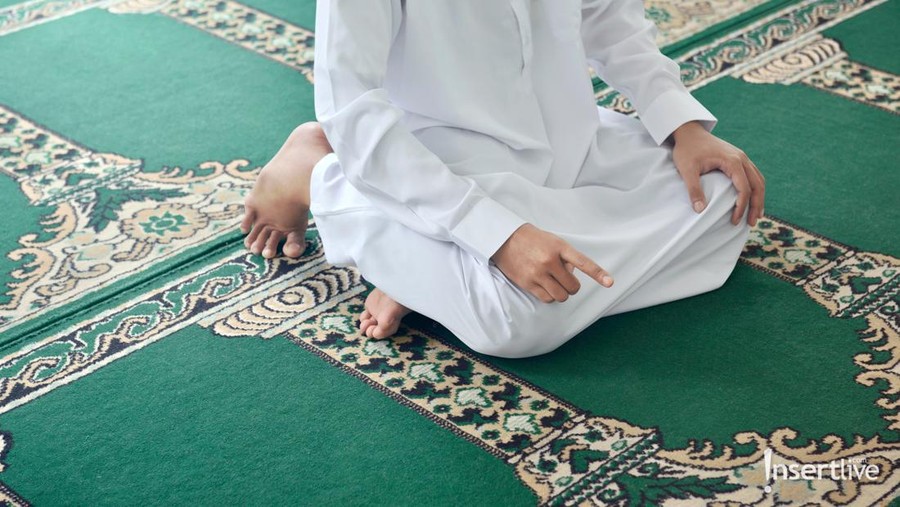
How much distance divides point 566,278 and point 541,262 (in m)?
0.04

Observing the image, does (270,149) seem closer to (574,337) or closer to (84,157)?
(84,157)

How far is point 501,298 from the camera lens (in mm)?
1646

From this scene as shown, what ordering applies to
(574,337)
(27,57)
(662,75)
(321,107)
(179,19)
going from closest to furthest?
(321,107), (574,337), (662,75), (27,57), (179,19)

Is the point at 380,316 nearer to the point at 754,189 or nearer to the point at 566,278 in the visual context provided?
the point at 566,278

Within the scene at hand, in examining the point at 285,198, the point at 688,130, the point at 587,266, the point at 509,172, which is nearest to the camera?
the point at 587,266

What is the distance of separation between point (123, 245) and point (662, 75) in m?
1.06

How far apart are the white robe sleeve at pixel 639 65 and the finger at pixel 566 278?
41cm

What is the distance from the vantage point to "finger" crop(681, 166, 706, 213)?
1.79 metres

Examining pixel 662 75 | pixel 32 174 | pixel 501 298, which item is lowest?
pixel 32 174

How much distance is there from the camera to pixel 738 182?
1.79 metres

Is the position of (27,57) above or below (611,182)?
below

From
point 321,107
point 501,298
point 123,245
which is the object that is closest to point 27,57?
point 123,245

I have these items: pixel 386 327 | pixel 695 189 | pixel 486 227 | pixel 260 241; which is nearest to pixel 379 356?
pixel 386 327

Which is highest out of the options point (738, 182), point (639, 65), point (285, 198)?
point (639, 65)
